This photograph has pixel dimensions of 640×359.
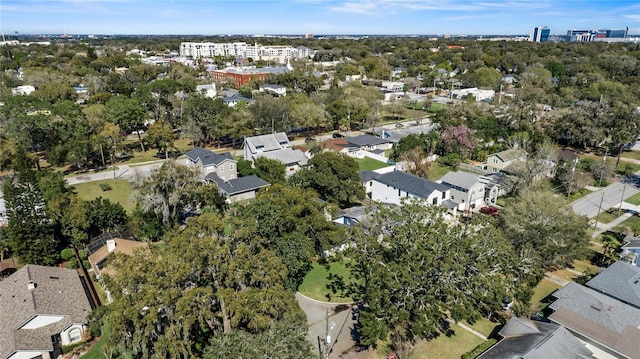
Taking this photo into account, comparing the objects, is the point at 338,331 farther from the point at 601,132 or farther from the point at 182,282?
the point at 601,132

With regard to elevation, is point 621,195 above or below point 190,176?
below

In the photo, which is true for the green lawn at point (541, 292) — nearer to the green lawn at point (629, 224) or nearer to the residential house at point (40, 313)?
the green lawn at point (629, 224)

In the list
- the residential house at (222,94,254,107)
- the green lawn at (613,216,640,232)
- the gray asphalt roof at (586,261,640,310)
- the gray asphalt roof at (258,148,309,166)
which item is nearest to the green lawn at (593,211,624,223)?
the green lawn at (613,216,640,232)

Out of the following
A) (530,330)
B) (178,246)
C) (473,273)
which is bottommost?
(530,330)

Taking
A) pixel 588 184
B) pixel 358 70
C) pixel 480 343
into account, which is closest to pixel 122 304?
pixel 480 343

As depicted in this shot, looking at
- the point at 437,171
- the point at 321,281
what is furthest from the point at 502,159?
the point at 321,281

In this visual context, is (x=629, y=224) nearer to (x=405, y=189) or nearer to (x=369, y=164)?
(x=405, y=189)
